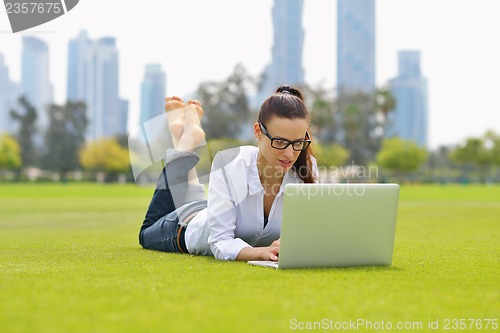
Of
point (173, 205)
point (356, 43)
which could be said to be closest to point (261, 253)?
point (173, 205)

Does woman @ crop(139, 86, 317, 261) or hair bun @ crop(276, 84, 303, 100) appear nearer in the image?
woman @ crop(139, 86, 317, 261)

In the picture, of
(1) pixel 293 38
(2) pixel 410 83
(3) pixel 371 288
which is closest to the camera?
(3) pixel 371 288

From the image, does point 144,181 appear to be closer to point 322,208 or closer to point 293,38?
point 322,208

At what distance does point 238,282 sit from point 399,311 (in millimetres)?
1004

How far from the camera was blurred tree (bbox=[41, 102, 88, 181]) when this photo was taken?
8849cm

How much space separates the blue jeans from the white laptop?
107cm

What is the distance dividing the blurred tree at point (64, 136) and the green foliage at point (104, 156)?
131cm

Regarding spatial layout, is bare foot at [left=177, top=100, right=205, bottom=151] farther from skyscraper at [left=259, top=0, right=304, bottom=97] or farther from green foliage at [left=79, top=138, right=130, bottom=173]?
green foliage at [left=79, top=138, right=130, bottom=173]

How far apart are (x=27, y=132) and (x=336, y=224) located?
90.5 meters

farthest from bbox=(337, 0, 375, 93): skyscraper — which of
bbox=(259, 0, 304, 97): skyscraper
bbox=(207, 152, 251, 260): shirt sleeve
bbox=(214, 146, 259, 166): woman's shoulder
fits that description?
bbox=(207, 152, 251, 260): shirt sleeve

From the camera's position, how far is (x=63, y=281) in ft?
12.1

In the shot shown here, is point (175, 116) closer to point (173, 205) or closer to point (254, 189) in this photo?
point (173, 205)

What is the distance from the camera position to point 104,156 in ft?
299

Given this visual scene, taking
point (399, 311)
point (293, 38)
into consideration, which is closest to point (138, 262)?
point (399, 311)
